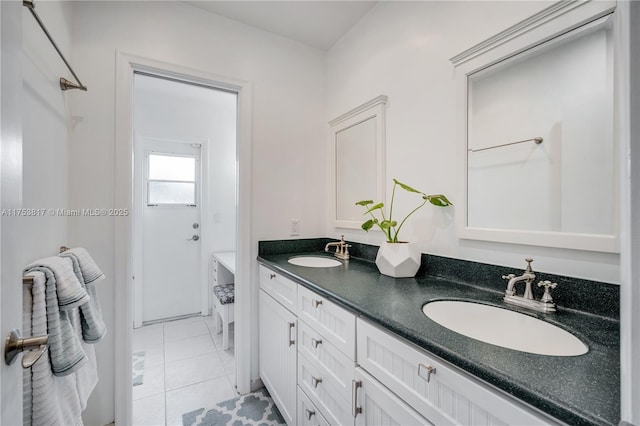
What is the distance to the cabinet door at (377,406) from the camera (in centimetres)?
78

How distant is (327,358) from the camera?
45.5 inches

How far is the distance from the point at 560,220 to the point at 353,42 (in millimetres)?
1665

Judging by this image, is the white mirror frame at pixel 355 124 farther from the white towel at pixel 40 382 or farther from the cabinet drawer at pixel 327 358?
the white towel at pixel 40 382

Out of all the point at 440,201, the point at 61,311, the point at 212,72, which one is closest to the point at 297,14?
the point at 212,72

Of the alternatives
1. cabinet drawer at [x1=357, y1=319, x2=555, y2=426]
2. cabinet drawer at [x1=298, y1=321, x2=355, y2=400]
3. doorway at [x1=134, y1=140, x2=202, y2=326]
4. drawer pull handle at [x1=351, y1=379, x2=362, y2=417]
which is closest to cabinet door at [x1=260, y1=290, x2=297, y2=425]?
cabinet drawer at [x1=298, y1=321, x2=355, y2=400]

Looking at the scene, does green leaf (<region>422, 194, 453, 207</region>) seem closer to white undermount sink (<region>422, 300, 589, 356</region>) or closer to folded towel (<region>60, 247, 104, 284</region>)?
white undermount sink (<region>422, 300, 589, 356</region>)

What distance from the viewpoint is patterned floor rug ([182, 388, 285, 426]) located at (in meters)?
1.59

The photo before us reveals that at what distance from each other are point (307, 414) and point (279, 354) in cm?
37

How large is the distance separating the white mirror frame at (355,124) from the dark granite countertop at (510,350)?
693 mm

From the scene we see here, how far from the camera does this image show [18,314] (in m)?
0.58

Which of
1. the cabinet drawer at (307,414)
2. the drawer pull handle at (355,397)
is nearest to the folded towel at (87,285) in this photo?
the cabinet drawer at (307,414)

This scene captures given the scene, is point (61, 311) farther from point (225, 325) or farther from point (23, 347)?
point (225, 325)

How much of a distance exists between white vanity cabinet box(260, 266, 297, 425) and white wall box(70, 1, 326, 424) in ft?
0.51

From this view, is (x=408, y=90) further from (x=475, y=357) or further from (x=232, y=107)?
(x=232, y=107)
